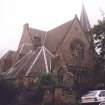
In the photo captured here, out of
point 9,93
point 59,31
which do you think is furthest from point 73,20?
point 9,93

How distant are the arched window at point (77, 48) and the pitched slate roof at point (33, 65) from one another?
4157 mm

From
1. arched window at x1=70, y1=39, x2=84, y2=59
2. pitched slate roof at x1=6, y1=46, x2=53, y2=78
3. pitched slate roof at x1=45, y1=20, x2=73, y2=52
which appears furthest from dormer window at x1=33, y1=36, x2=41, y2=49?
arched window at x1=70, y1=39, x2=84, y2=59

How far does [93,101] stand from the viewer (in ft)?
89.1

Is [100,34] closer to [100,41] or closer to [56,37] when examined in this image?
[100,41]

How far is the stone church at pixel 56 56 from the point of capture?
1644 inches

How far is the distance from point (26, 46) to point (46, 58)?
10.6m

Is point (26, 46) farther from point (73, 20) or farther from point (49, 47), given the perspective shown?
point (73, 20)

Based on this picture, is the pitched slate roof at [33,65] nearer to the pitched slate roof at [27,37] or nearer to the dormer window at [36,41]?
the dormer window at [36,41]

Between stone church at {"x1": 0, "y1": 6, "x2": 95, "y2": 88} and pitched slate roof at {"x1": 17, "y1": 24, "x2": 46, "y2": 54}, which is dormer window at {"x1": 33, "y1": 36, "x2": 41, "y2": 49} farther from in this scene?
pitched slate roof at {"x1": 17, "y1": 24, "x2": 46, "y2": 54}

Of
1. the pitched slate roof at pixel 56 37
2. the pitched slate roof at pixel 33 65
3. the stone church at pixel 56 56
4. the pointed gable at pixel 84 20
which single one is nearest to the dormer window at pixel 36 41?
the stone church at pixel 56 56

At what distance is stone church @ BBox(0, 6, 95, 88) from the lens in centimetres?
4175

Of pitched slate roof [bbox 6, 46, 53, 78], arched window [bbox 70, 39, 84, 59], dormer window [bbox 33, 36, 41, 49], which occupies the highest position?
dormer window [bbox 33, 36, 41, 49]

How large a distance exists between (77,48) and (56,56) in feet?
19.5

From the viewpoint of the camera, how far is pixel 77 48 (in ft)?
157
